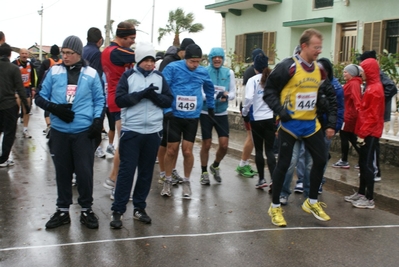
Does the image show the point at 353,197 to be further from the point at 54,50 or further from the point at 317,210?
the point at 54,50

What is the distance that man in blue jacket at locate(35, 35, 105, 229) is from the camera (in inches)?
209

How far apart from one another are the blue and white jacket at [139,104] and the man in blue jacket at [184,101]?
1.17m

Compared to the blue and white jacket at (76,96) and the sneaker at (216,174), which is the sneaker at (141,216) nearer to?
the blue and white jacket at (76,96)

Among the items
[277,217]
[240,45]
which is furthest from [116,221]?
Answer: [240,45]

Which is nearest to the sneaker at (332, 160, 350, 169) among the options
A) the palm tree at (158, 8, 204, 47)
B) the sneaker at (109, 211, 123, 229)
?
the sneaker at (109, 211, 123, 229)

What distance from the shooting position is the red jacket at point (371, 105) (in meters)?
6.46

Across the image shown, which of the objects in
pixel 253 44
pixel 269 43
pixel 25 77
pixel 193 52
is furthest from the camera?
pixel 253 44

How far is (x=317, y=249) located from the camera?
492cm

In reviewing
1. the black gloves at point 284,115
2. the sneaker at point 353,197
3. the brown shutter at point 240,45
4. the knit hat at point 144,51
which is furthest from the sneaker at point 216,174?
the brown shutter at point 240,45

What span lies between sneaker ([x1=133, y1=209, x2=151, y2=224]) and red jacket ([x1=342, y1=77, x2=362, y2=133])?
149 inches

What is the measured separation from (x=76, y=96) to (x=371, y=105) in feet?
11.8

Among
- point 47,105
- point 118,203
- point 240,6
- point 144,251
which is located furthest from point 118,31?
point 240,6

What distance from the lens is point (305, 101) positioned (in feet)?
18.4

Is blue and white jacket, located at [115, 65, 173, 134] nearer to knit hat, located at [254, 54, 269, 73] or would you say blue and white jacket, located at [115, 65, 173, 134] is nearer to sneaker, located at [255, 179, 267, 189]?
knit hat, located at [254, 54, 269, 73]
